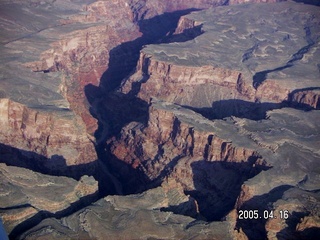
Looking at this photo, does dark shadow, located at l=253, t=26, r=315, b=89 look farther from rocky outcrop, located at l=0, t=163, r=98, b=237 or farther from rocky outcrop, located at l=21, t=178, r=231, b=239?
rocky outcrop, located at l=0, t=163, r=98, b=237

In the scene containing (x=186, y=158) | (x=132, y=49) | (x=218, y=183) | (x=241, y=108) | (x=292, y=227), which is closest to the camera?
(x=292, y=227)

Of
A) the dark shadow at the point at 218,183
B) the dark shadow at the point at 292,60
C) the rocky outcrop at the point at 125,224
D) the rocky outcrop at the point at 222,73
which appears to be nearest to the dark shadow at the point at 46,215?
the rocky outcrop at the point at 125,224

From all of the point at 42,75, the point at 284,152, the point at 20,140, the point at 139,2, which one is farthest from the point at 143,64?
the point at 139,2

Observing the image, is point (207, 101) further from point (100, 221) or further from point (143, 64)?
point (100, 221)

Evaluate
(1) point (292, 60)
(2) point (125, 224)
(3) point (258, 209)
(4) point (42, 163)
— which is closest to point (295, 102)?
(1) point (292, 60)

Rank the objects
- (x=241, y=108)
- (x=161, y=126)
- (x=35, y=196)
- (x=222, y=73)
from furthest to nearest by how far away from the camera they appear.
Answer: (x=222, y=73)
(x=241, y=108)
(x=161, y=126)
(x=35, y=196)

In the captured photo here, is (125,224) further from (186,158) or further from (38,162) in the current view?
(38,162)

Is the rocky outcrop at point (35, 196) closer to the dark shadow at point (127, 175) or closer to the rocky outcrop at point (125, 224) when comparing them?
the rocky outcrop at point (125, 224)

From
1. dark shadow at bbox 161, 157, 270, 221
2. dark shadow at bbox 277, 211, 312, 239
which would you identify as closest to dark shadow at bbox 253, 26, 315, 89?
dark shadow at bbox 161, 157, 270, 221
